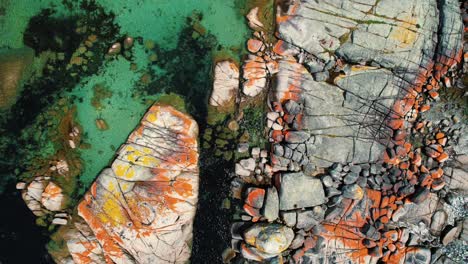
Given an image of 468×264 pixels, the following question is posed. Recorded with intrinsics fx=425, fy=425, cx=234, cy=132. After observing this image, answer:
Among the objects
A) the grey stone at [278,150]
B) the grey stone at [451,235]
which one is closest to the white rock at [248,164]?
the grey stone at [278,150]

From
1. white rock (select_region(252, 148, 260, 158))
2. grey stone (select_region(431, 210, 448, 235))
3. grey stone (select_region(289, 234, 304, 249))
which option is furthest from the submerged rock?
grey stone (select_region(431, 210, 448, 235))

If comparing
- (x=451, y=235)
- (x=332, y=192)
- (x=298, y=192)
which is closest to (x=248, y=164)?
(x=298, y=192)

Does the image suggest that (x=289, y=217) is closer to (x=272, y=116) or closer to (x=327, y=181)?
(x=327, y=181)

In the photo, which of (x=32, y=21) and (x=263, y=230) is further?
(x=32, y=21)

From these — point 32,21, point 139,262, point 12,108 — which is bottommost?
point 139,262

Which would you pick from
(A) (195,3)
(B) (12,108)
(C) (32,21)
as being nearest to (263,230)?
(A) (195,3)

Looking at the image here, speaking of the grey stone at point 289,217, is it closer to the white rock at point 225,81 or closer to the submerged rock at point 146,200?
the submerged rock at point 146,200

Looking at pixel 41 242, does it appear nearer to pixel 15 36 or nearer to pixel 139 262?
pixel 139 262
